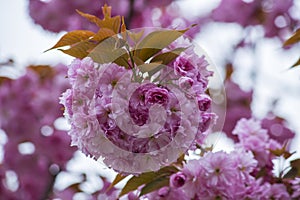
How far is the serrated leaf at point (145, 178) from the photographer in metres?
1.16

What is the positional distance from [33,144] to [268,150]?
1.52 meters

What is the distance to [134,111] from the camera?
89 cm

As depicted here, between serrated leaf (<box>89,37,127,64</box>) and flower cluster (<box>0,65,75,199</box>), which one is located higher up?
serrated leaf (<box>89,37,127,64</box>)

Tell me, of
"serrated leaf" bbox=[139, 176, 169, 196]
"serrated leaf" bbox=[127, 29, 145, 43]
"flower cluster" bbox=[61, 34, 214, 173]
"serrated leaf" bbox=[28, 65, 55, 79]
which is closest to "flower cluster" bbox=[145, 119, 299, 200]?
"serrated leaf" bbox=[139, 176, 169, 196]

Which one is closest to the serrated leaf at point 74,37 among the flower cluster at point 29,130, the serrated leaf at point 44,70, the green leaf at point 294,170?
the green leaf at point 294,170

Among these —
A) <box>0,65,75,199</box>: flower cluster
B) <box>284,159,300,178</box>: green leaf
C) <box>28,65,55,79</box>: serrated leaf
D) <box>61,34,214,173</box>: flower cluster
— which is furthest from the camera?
<box>28,65,55,79</box>: serrated leaf

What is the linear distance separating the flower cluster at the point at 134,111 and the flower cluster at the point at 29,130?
5.47 ft

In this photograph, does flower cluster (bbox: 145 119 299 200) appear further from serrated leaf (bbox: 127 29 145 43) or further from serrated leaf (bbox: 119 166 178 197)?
serrated leaf (bbox: 127 29 145 43)

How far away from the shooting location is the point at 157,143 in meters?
0.91

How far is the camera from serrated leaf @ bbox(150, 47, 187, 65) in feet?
3.19

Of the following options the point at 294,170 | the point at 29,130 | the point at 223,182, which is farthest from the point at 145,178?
the point at 29,130

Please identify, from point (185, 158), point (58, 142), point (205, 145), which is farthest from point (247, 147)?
point (58, 142)

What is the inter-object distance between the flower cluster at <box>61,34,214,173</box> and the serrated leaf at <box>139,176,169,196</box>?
0.25 meters

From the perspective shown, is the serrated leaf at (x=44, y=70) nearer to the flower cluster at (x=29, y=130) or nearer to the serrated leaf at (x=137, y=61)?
the flower cluster at (x=29, y=130)
